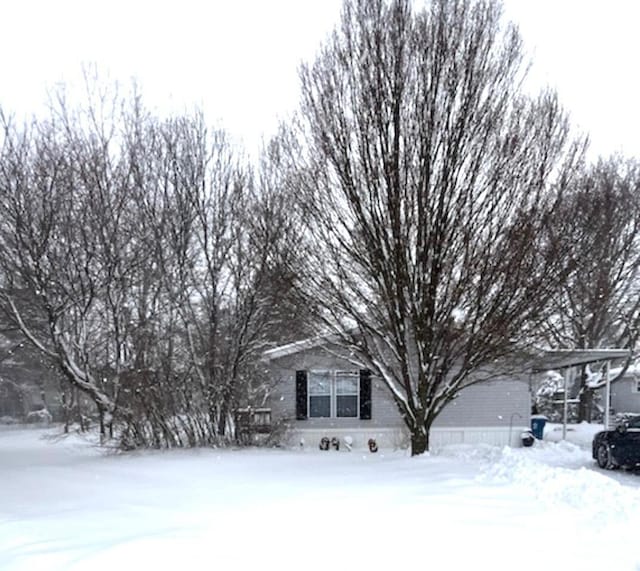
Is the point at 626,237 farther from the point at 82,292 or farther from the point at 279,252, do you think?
the point at 82,292

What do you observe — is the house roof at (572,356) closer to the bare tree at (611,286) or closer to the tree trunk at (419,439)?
the bare tree at (611,286)

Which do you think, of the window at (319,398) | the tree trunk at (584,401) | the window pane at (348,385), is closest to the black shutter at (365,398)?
the window pane at (348,385)

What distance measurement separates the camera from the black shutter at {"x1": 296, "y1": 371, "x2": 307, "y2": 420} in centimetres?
1995

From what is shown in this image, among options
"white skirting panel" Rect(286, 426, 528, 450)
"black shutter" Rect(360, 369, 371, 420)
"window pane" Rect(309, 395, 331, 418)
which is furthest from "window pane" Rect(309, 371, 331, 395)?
"white skirting panel" Rect(286, 426, 528, 450)

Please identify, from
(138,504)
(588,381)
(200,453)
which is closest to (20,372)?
(200,453)

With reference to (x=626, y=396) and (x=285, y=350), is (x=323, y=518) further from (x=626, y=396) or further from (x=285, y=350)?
(x=626, y=396)

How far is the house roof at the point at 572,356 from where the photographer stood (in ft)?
52.7

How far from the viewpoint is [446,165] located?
13219 mm

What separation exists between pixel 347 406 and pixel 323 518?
1373 centimetres

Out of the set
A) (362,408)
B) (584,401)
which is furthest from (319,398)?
(584,401)

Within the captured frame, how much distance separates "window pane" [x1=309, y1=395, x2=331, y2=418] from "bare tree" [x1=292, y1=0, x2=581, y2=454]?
7.20m

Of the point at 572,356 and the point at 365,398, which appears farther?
the point at 365,398

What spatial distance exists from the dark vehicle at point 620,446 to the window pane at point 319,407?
7.38 meters

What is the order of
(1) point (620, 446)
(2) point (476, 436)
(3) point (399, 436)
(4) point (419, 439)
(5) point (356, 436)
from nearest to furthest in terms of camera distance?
(4) point (419, 439)
(1) point (620, 446)
(3) point (399, 436)
(5) point (356, 436)
(2) point (476, 436)
